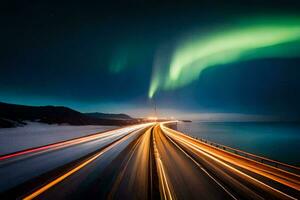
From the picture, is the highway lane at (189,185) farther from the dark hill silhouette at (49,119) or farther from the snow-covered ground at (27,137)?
the dark hill silhouette at (49,119)

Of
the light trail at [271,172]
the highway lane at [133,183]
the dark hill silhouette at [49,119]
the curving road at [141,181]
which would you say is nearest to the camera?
the highway lane at [133,183]

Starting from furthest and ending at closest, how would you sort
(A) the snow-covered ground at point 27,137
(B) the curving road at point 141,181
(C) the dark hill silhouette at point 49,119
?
(C) the dark hill silhouette at point 49,119
(A) the snow-covered ground at point 27,137
(B) the curving road at point 141,181

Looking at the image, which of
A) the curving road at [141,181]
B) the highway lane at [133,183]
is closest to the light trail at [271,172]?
the curving road at [141,181]

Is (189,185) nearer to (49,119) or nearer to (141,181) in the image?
(141,181)

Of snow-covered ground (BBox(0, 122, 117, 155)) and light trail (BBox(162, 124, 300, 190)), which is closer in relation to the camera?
light trail (BBox(162, 124, 300, 190))

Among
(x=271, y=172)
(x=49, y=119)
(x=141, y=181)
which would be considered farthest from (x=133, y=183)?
(x=49, y=119)

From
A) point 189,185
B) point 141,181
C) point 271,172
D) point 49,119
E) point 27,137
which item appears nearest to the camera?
point 189,185

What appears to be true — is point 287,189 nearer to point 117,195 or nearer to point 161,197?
point 161,197

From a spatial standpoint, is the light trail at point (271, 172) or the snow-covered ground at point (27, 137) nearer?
the light trail at point (271, 172)

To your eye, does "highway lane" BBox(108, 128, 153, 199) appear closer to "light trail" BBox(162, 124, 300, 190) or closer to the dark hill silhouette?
"light trail" BBox(162, 124, 300, 190)

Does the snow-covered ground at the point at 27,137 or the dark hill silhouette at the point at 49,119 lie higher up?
the dark hill silhouette at the point at 49,119

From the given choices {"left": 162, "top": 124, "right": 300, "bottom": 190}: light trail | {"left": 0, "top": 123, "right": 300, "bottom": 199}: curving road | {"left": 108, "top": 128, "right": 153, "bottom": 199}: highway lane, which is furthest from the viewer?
{"left": 162, "top": 124, "right": 300, "bottom": 190}: light trail

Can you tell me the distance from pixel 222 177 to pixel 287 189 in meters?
2.86

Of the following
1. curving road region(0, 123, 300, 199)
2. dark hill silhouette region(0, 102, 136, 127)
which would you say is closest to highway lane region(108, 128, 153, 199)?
curving road region(0, 123, 300, 199)
